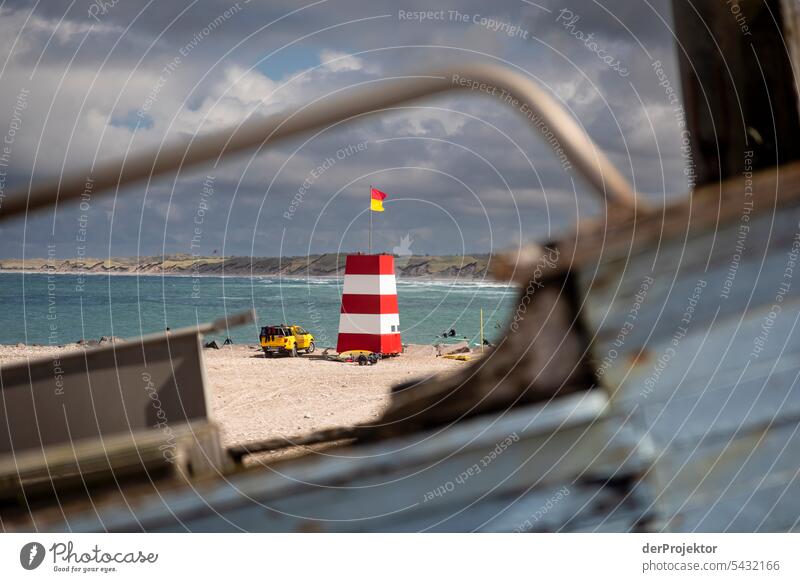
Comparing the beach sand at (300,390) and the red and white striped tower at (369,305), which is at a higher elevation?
the red and white striped tower at (369,305)

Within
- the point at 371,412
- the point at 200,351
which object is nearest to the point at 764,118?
the point at 200,351

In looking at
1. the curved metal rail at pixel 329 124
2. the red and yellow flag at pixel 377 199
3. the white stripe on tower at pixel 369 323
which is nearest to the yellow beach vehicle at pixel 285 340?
the white stripe on tower at pixel 369 323

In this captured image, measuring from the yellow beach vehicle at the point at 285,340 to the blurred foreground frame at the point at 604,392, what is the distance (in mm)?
5967

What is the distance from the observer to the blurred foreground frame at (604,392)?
1.02 m

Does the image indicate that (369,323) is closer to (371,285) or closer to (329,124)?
(371,285)

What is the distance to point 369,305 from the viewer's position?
5.77m

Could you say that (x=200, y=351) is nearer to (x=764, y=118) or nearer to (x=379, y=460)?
(x=379, y=460)

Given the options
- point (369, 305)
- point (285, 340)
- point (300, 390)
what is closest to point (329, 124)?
point (369, 305)

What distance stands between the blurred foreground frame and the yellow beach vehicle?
5.97 m

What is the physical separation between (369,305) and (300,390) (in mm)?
1099

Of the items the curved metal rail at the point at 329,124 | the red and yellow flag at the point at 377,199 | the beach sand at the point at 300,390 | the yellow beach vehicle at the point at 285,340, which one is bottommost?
the beach sand at the point at 300,390

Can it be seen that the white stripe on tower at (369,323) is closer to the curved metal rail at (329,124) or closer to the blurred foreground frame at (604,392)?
the blurred foreground frame at (604,392)

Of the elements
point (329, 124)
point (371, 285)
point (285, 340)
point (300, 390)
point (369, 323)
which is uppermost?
point (329, 124)

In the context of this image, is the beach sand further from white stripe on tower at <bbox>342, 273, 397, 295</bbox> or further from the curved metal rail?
the curved metal rail
